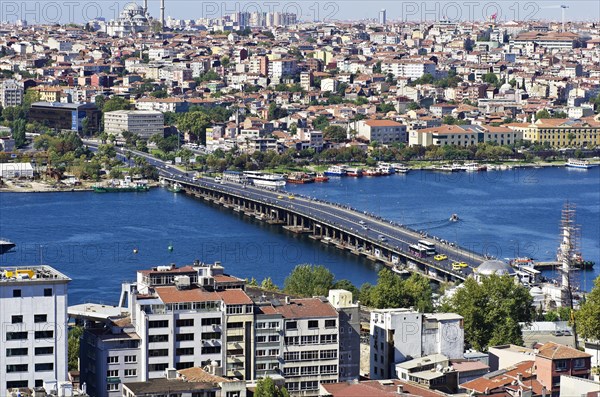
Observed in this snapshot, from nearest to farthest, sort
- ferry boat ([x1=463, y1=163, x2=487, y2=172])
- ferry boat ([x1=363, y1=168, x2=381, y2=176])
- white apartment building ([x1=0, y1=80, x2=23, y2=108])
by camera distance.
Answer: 1. ferry boat ([x1=363, y1=168, x2=381, y2=176])
2. ferry boat ([x1=463, y1=163, x2=487, y2=172])
3. white apartment building ([x1=0, y1=80, x2=23, y2=108])

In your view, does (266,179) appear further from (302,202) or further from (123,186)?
(302,202)

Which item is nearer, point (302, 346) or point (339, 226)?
point (302, 346)

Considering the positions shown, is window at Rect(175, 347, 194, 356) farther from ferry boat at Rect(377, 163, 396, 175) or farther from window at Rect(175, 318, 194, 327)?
ferry boat at Rect(377, 163, 396, 175)

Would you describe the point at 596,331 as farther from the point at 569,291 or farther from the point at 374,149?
the point at 374,149

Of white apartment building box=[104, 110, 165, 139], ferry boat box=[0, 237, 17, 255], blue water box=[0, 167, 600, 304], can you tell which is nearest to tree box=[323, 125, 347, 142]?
white apartment building box=[104, 110, 165, 139]

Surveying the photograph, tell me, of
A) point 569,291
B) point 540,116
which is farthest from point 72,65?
point 569,291

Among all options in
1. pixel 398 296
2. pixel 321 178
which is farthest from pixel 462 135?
pixel 398 296
